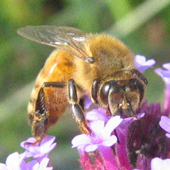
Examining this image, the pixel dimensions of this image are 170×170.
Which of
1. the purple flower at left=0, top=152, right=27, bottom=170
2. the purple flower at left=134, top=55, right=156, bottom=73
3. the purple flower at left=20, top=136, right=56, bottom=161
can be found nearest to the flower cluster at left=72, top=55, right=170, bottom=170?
the purple flower at left=134, top=55, right=156, bottom=73

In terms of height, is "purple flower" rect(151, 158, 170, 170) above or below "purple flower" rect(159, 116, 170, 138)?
below

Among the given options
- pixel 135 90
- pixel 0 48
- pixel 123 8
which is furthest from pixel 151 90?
pixel 135 90

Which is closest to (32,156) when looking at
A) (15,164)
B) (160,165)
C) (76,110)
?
(15,164)

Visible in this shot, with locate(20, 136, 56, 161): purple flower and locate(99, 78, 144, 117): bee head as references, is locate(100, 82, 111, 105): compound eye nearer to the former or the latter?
locate(99, 78, 144, 117): bee head

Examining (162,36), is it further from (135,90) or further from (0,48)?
(135,90)

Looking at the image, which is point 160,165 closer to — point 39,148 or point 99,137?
point 99,137
